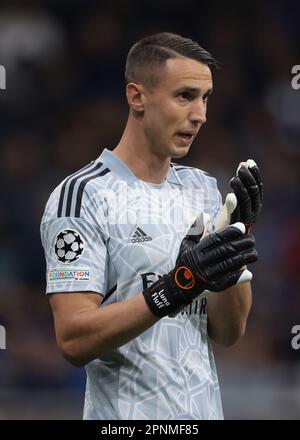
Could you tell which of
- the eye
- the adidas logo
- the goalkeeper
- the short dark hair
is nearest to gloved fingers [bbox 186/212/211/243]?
the goalkeeper

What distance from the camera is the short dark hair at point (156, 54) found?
3.49m

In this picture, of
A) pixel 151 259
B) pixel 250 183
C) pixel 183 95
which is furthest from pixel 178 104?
pixel 151 259

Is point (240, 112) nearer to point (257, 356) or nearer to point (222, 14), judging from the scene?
point (222, 14)

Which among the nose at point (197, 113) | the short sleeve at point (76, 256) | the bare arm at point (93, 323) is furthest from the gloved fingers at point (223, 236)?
the nose at point (197, 113)

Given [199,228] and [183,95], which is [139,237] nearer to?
[199,228]

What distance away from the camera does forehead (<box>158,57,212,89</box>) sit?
344cm

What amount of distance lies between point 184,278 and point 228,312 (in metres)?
0.53

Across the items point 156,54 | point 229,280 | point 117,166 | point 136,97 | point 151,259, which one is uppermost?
point 156,54

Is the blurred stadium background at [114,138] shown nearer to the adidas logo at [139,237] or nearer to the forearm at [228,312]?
the forearm at [228,312]

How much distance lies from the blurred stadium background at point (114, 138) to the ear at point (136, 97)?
3516 millimetres

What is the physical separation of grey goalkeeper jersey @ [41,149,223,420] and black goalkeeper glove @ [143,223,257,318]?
0.29 m

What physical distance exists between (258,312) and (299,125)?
1802 mm

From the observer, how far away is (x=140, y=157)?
3.56 meters

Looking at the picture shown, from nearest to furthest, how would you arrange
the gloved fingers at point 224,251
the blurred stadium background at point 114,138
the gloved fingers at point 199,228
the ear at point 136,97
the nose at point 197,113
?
the gloved fingers at point 224,251 < the gloved fingers at point 199,228 < the nose at point 197,113 < the ear at point 136,97 < the blurred stadium background at point 114,138
